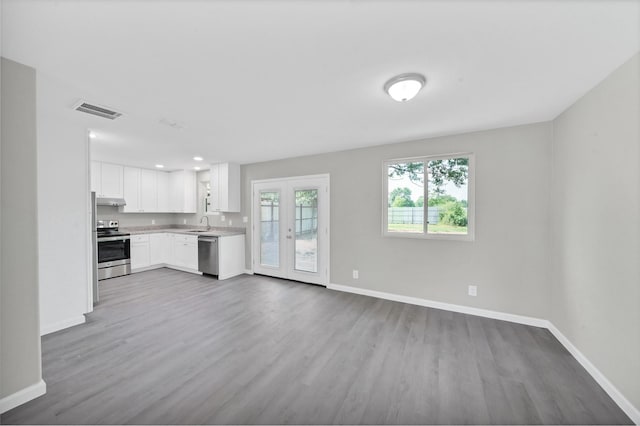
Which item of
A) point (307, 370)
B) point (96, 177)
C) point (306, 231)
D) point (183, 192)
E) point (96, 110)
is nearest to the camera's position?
point (307, 370)

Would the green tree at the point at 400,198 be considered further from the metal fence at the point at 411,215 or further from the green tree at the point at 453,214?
the green tree at the point at 453,214

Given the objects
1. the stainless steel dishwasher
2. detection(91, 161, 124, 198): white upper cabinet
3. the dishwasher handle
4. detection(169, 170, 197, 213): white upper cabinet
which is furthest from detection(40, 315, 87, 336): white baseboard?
detection(169, 170, 197, 213): white upper cabinet

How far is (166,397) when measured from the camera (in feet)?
5.68

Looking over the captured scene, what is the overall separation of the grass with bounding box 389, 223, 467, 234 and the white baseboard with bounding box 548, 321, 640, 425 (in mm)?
1436

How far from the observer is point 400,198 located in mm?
3676

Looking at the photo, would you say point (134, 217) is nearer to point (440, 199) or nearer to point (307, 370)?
point (307, 370)

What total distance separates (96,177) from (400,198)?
6.03 meters

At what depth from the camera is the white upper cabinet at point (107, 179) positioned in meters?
4.88

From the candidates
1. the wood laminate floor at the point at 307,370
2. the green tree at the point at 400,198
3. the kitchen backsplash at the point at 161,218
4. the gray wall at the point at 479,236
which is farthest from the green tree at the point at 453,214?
the kitchen backsplash at the point at 161,218

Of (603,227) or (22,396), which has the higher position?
(603,227)

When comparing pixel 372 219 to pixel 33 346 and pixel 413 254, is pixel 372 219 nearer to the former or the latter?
pixel 413 254

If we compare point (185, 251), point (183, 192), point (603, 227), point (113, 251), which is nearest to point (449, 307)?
point (603, 227)

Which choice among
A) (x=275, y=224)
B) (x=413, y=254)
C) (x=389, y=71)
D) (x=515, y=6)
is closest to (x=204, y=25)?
(x=389, y=71)

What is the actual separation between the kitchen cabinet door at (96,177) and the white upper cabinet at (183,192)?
1.46 meters
